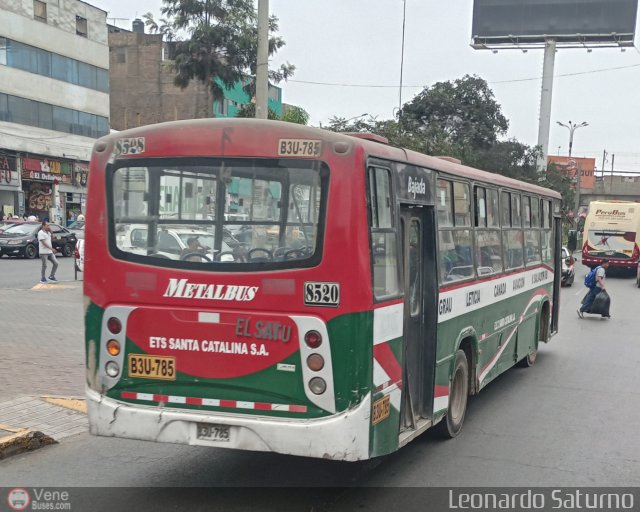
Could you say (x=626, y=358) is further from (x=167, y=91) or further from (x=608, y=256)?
(x=167, y=91)

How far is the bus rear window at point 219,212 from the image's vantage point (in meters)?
5.11

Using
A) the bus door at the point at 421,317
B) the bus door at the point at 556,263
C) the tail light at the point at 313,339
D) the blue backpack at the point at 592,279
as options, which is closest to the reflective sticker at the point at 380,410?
the tail light at the point at 313,339

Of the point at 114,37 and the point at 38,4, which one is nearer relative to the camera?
the point at 38,4

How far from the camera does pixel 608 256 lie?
32312mm

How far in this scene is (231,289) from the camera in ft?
16.9

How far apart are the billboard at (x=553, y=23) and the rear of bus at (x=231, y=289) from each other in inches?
2061

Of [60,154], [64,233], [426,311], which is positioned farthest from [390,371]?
[60,154]

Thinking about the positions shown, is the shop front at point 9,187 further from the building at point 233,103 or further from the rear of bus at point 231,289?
the rear of bus at point 231,289

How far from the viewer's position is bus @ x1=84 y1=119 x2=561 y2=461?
4984 mm

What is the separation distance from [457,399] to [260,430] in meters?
3.01

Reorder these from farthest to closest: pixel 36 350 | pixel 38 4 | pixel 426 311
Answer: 1. pixel 38 4
2. pixel 36 350
3. pixel 426 311

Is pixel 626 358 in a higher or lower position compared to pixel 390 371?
lower

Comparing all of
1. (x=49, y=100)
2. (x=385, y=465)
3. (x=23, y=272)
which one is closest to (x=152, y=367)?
(x=385, y=465)

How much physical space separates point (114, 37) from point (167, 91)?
6161 millimetres
